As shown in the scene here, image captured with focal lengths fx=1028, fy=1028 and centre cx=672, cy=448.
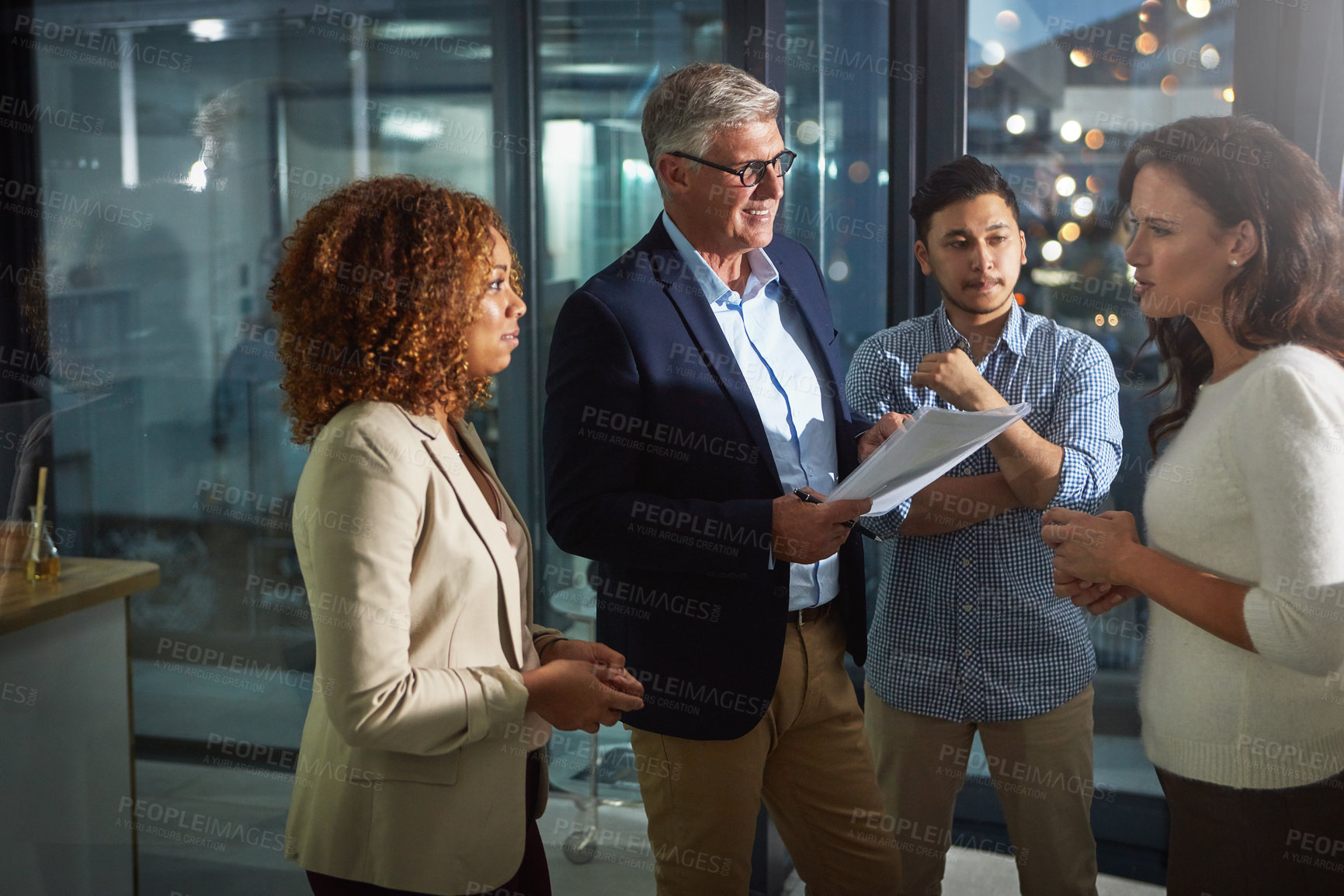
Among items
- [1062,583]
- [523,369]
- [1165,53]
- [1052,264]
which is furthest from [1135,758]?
[523,369]

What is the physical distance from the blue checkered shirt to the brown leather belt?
0.62 feet

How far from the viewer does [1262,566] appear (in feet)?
4.11

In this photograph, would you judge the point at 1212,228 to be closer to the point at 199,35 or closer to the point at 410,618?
the point at 410,618

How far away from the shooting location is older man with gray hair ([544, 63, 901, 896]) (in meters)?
1.66

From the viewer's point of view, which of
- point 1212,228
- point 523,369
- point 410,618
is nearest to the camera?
point 410,618

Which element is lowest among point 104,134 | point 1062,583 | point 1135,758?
point 1135,758

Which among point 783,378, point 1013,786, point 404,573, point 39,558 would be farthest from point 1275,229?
point 39,558

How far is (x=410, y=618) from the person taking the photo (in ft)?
4.07

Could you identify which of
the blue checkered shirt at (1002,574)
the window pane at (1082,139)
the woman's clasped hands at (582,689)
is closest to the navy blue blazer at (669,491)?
the woman's clasped hands at (582,689)

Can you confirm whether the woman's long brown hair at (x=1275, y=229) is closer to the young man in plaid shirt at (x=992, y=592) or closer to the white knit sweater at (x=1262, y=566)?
the white knit sweater at (x=1262, y=566)

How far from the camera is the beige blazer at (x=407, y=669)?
1168 mm

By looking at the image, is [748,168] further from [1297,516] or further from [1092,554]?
[1297,516]

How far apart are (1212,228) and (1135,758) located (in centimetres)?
205

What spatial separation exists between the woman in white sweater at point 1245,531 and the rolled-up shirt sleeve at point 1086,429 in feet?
1.00
